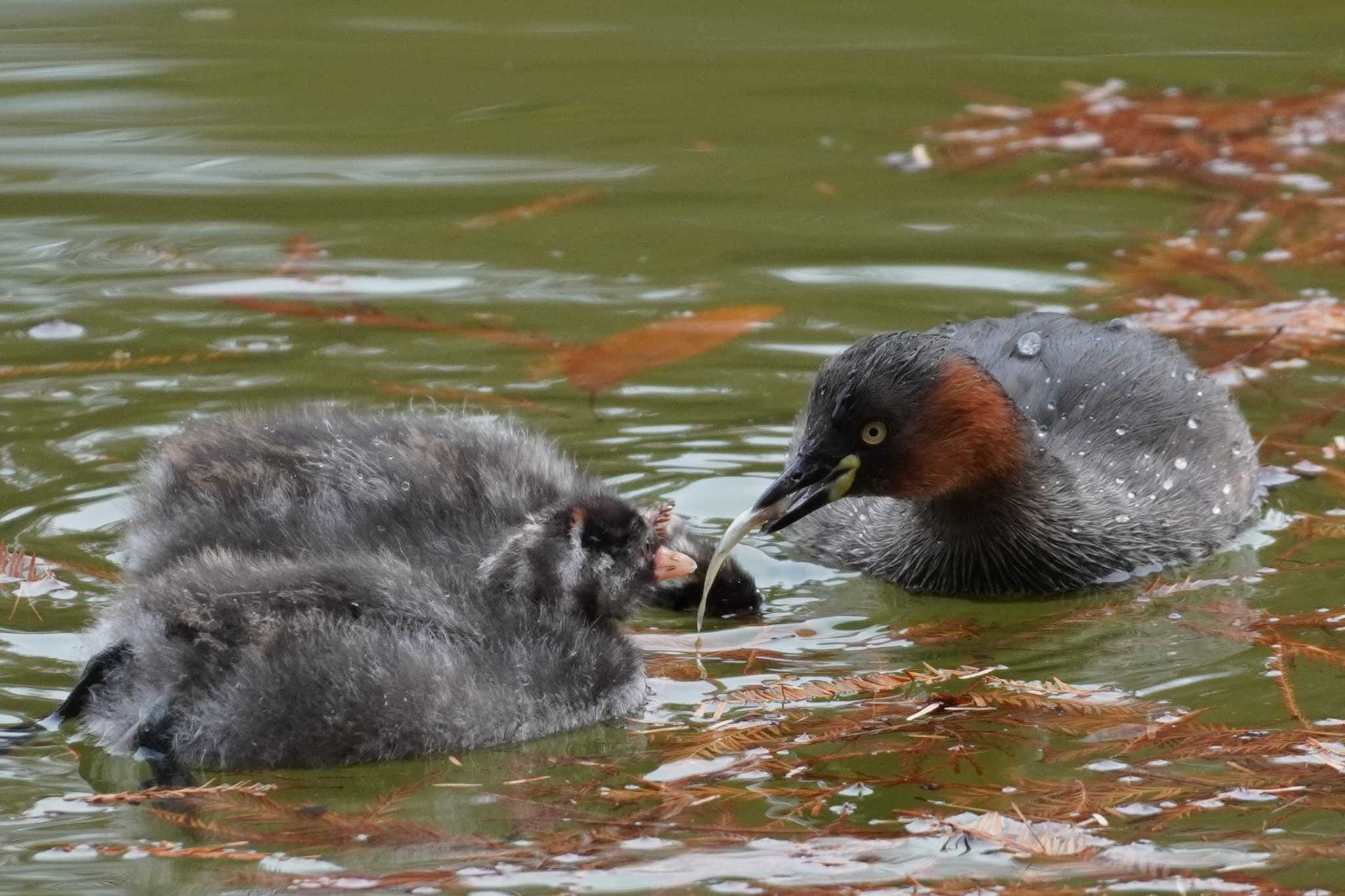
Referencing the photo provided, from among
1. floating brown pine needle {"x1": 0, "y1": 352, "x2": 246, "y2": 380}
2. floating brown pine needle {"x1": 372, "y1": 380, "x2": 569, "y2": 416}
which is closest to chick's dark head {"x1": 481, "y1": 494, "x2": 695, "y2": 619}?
floating brown pine needle {"x1": 372, "y1": 380, "x2": 569, "y2": 416}

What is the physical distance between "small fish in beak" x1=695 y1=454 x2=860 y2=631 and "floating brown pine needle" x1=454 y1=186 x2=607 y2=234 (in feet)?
12.7

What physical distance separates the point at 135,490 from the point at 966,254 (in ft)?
15.4

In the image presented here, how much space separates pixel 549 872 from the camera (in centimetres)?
464

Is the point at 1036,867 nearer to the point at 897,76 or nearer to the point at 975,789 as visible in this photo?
the point at 975,789

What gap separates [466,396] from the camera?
8.19 metres

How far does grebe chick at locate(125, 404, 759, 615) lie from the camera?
5.68 metres

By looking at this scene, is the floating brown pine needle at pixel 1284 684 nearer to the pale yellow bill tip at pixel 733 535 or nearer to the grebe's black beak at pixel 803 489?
the grebe's black beak at pixel 803 489

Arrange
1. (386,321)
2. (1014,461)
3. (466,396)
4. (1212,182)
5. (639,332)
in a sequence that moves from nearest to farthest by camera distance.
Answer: (1014,461) → (466,396) → (639,332) → (386,321) → (1212,182)

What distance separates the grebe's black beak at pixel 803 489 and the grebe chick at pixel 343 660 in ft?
2.94

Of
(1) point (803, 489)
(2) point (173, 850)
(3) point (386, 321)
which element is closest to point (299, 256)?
(3) point (386, 321)

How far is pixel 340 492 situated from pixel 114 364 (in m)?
2.98

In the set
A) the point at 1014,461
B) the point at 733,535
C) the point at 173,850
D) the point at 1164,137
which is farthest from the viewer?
the point at 1164,137

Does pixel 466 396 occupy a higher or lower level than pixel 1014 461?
higher

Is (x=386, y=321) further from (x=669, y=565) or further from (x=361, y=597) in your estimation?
(x=361, y=597)
